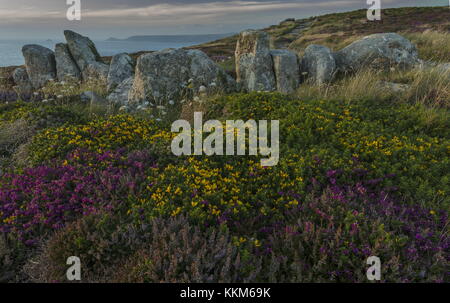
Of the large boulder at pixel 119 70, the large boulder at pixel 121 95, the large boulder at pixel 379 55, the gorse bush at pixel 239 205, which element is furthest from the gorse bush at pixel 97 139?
the large boulder at pixel 119 70

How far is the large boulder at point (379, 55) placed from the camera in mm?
12742

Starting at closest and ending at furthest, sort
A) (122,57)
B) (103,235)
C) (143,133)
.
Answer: (103,235) < (143,133) < (122,57)

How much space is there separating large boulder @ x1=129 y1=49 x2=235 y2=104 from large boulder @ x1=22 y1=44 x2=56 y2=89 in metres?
11.1

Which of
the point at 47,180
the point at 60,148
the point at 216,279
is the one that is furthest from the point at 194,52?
the point at 216,279

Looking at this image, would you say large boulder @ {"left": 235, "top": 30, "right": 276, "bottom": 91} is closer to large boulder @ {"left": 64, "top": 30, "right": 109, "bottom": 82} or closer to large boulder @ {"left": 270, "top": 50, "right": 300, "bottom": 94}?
large boulder @ {"left": 270, "top": 50, "right": 300, "bottom": 94}

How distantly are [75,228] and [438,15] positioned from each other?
163 feet

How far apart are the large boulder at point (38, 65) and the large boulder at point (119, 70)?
212 inches

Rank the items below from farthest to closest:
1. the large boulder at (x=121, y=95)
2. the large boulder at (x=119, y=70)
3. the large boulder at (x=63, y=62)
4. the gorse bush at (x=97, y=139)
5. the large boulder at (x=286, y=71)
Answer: the large boulder at (x=63, y=62) → the large boulder at (x=119, y=70) → the large boulder at (x=121, y=95) → the large boulder at (x=286, y=71) → the gorse bush at (x=97, y=139)

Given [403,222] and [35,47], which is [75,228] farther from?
[35,47]

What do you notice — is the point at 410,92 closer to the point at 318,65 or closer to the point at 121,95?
the point at 318,65

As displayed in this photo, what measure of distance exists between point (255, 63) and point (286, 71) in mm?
1255

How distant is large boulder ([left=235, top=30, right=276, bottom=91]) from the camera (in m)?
12.3

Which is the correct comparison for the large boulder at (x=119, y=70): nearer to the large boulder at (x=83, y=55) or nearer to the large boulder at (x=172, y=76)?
the large boulder at (x=83, y=55)
